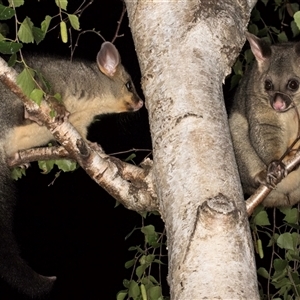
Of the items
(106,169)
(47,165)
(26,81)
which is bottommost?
(47,165)

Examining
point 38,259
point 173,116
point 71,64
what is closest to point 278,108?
point 71,64

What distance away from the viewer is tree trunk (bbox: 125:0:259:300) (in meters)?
1.56

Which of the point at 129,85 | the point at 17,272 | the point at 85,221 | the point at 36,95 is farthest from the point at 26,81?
the point at 85,221

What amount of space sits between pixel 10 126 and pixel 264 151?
1190 millimetres

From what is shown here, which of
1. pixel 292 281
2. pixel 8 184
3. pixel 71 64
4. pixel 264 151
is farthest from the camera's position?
pixel 71 64

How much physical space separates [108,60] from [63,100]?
475mm

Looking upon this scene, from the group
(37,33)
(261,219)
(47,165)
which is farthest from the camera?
(47,165)

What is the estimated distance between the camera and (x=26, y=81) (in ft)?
6.33

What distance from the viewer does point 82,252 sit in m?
7.19

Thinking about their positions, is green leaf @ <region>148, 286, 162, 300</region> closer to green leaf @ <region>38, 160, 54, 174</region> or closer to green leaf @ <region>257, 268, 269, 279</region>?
green leaf @ <region>257, 268, 269, 279</region>

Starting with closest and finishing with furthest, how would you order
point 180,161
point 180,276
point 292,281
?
point 180,276
point 180,161
point 292,281

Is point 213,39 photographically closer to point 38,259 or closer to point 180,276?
point 180,276

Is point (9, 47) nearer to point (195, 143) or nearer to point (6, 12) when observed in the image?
point (6, 12)

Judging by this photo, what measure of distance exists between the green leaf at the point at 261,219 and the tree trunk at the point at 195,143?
111cm
